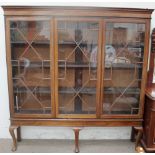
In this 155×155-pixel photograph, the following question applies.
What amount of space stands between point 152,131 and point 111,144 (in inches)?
24.2

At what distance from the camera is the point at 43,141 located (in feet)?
8.75

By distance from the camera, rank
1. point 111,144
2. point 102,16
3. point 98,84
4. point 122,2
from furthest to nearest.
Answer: point 111,144, point 122,2, point 98,84, point 102,16

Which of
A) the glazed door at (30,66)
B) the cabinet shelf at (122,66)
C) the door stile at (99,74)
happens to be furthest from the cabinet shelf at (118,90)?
the glazed door at (30,66)

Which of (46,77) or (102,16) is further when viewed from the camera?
(46,77)

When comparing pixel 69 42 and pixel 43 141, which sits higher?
pixel 69 42

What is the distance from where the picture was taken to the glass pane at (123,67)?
7.17 feet

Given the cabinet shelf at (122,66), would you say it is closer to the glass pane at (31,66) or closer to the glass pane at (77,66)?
the glass pane at (77,66)

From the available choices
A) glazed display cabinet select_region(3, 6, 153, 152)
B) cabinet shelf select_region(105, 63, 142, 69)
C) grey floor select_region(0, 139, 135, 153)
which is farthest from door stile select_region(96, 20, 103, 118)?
grey floor select_region(0, 139, 135, 153)

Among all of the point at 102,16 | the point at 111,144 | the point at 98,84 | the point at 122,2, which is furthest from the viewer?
the point at 111,144

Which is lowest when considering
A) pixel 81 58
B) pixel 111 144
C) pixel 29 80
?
pixel 111 144

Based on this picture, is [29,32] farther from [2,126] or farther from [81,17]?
[2,126]

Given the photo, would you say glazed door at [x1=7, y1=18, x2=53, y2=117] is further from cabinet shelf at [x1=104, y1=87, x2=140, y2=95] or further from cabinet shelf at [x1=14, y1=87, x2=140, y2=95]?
cabinet shelf at [x1=104, y1=87, x2=140, y2=95]

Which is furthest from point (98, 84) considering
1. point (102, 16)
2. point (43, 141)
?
point (43, 141)

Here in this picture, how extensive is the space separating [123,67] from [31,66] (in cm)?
107
